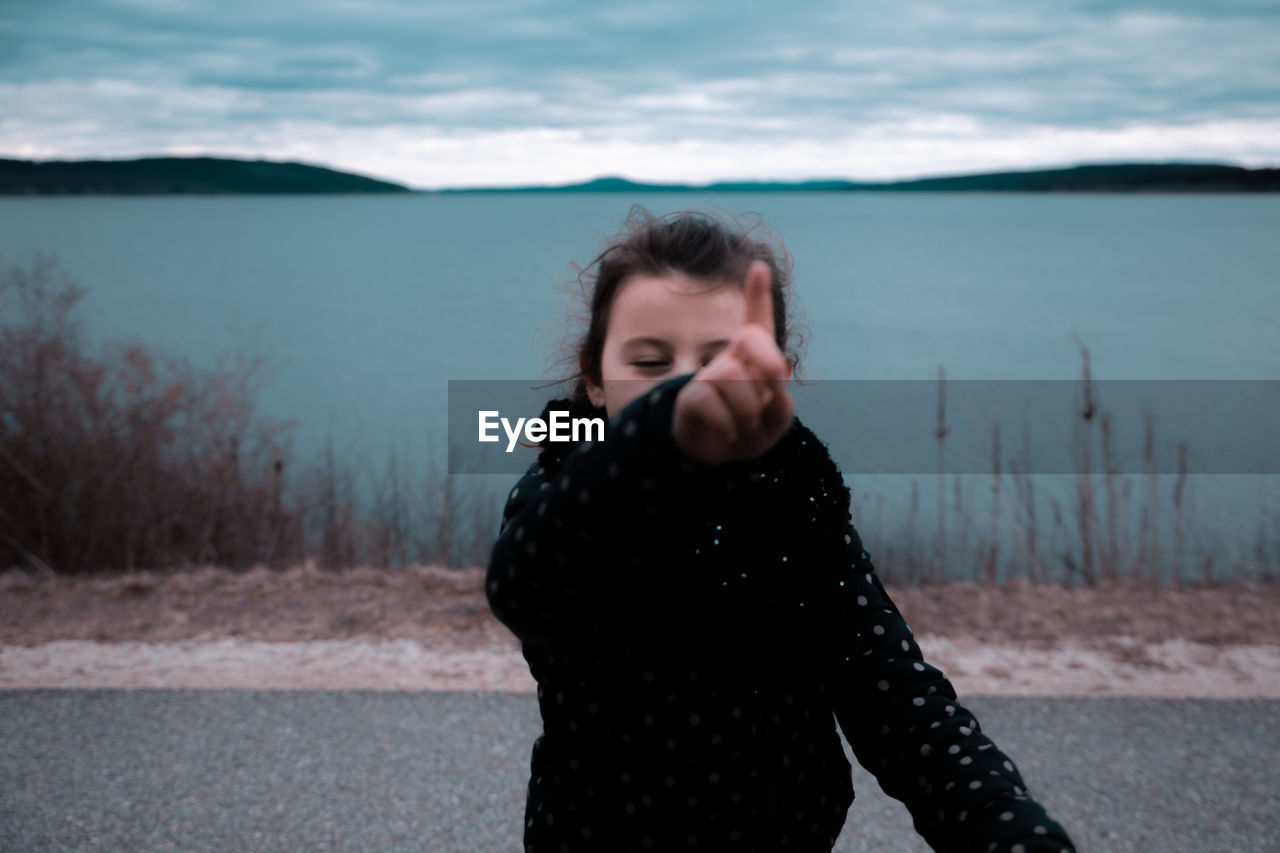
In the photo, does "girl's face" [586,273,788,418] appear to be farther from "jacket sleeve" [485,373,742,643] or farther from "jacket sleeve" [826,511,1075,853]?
"jacket sleeve" [826,511,1075,853]

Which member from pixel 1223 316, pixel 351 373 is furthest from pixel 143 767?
pixel 1223 316

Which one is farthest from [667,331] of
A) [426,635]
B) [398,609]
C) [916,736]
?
[398,609]

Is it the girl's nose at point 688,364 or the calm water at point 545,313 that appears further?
the calm water at point 545,313

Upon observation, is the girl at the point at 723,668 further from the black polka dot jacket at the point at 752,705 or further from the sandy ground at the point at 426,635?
the sandy ground at the point at 426,635

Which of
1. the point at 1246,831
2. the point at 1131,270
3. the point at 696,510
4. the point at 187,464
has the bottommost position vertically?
the point at 1246,831

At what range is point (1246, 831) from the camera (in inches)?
121

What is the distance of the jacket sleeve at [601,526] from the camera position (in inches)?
36.5

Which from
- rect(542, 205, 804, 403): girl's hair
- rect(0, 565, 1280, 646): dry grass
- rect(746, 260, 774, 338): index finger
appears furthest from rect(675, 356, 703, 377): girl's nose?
rect(0, 565, 1280, 646): dry grass

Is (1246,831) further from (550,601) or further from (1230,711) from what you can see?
(550,601)

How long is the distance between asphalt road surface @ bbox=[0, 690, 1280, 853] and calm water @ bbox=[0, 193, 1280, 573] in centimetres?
161

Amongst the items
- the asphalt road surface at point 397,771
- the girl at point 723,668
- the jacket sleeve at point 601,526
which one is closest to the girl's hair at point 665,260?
the girl at point 723,668

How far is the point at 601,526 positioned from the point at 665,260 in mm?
459

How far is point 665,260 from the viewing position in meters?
1.32

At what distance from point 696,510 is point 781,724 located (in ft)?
1.66
